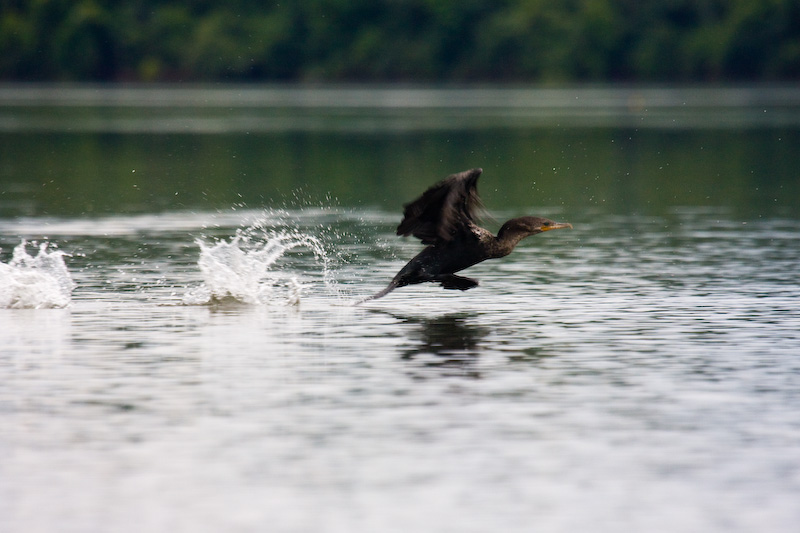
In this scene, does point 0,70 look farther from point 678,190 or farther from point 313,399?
point 313,399

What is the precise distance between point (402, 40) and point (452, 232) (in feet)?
356

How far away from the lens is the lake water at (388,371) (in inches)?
324

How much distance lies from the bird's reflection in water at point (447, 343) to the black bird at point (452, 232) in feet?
1.26

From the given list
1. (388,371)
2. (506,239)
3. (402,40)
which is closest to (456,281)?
(506,239)

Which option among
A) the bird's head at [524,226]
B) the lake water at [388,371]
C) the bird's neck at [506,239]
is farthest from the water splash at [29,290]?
the bird's head at [524,226]

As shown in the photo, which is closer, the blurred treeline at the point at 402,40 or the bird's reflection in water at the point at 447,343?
the bird's reflection in water at the point at 447,343

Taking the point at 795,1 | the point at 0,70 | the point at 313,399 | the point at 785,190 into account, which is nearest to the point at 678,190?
the point at 785,190

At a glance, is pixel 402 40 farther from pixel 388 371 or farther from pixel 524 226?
pixel 388 371

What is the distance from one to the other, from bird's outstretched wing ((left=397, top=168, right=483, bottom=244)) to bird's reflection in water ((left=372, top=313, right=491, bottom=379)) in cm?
71

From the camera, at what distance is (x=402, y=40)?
121062 millimetres

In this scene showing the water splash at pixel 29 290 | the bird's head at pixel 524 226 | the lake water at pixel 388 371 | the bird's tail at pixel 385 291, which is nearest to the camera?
the lake water at pixel 388 371

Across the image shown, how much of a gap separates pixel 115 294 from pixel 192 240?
570 cm

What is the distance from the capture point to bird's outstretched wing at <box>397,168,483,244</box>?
1335 cm

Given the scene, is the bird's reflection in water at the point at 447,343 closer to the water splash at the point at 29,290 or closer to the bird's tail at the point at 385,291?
the bird's tail at the point at 385,291
